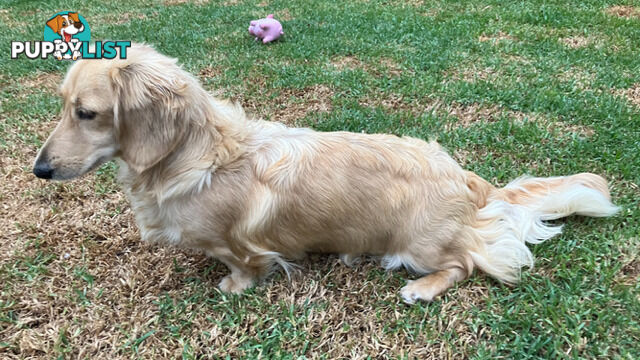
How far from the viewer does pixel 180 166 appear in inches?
80.8

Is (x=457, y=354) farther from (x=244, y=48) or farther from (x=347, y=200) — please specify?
(x=244, y=48)

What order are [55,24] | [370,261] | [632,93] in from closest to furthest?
[370,261] < [632,93] < [55,24]

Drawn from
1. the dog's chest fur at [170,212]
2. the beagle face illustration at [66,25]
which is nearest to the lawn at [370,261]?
the dog's chest fur at [170,212]

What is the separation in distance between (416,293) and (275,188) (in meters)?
0.95

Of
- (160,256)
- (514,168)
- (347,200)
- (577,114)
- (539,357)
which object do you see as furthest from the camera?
(577,114)

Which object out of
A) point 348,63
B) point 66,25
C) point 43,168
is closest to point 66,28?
point 66,25

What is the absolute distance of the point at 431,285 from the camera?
228 cm

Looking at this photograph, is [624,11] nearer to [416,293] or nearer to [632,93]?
[632,93]

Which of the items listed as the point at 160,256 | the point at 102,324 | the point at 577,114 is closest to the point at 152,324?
the point at 102,324

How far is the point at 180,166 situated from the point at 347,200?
854 millimetres

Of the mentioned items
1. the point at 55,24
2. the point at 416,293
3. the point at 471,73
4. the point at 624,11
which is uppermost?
the point at 624,11

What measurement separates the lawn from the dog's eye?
3.32 ft

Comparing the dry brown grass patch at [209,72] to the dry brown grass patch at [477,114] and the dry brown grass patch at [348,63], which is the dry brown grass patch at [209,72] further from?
the dry brown grass patch at [477,114]

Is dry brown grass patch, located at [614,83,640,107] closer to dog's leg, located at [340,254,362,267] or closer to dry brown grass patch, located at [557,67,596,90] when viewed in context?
dry brown grass patch, located at [557,67,596,90]
